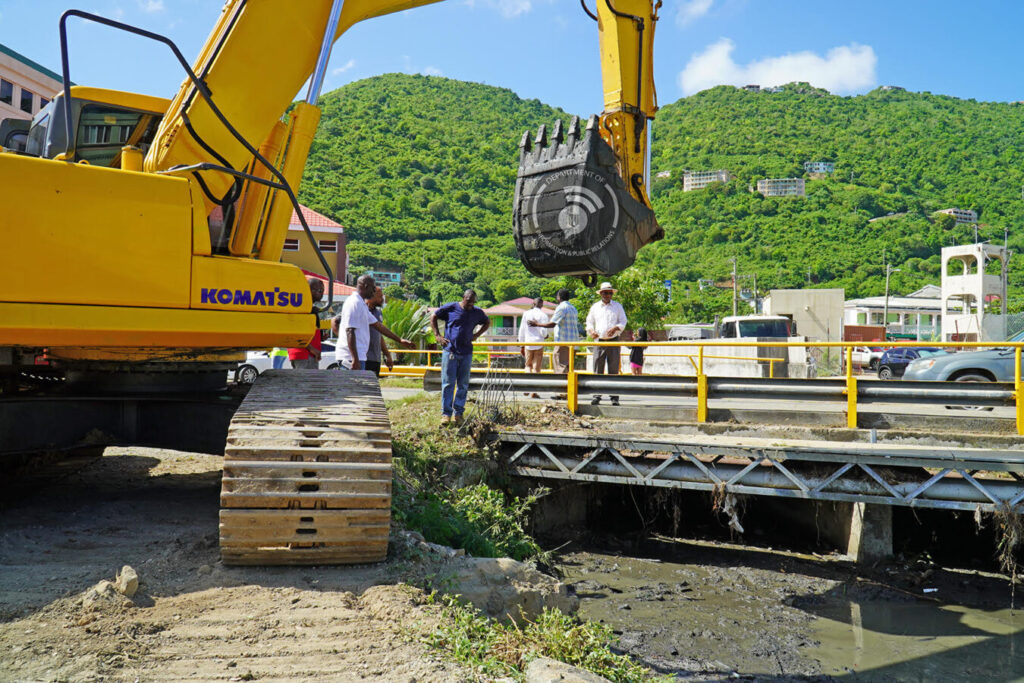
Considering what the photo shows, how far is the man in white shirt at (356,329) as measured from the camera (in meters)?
7.66

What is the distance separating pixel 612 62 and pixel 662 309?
95.6ft

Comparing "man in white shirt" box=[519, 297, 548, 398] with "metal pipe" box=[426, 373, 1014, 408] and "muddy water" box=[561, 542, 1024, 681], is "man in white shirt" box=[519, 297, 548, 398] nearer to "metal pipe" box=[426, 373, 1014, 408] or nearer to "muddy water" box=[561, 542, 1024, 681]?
"metal pipe" box=[426, 373, 1014, 408]

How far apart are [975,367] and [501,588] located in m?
9.56

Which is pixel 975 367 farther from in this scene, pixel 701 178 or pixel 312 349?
pixel 701 178

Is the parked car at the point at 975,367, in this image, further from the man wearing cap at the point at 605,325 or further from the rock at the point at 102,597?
the rock at the point at 102,597

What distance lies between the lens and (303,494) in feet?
13.2

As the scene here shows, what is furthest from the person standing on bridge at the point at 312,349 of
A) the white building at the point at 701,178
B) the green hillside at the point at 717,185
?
the white building at the point at 701,178

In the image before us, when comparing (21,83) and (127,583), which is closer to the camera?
(127,583)

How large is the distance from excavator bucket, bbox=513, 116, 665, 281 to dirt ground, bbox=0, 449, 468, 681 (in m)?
2.75

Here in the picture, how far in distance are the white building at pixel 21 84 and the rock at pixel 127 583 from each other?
2312 centimetres

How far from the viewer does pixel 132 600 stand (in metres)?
3.77

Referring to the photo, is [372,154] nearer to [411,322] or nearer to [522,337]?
[411,322]

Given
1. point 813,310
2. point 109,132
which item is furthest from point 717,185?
point 109,132

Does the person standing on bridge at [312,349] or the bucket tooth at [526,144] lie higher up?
the bucket tooth at [526,144]
